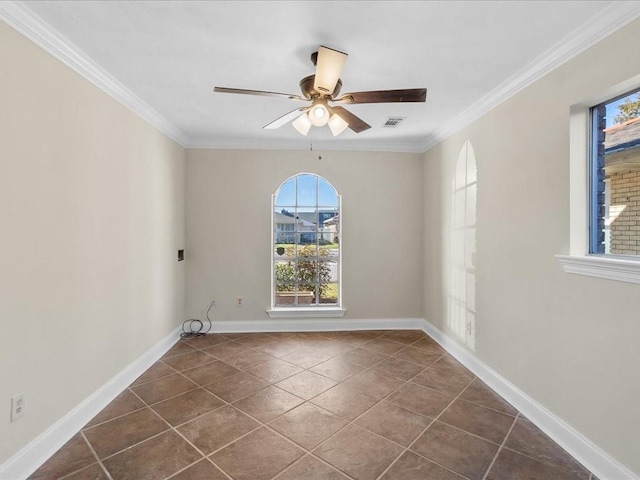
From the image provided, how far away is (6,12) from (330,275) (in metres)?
3.74

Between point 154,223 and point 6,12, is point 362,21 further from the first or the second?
point 154,223

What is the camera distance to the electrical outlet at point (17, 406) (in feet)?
5.62

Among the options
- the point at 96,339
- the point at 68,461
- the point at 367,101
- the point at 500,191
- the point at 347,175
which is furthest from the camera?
the point at 347,175

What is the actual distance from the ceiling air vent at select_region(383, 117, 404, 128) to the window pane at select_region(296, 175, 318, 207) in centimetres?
125

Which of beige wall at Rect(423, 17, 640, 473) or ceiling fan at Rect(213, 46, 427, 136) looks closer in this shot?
beige wall at Rect(423, 17, 640, 473)

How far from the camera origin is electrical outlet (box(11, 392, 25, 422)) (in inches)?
67.4

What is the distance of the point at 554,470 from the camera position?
1.85 meters

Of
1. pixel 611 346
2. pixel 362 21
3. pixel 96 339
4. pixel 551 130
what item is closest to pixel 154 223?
pixel 96 339

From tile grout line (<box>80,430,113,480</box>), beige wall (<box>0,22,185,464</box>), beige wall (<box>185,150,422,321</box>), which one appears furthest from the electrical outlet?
beige wall (<box>185,150,422,321</box>)

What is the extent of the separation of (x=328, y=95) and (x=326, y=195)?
2325 mm

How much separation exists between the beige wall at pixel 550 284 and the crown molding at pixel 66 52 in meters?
3.04

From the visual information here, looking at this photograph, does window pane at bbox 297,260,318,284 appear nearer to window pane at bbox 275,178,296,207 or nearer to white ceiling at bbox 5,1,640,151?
window pane at bbox 275,178,296,207

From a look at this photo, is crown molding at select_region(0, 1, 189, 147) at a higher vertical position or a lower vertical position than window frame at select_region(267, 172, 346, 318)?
higher

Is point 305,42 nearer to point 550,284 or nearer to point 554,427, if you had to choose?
point 550,284
